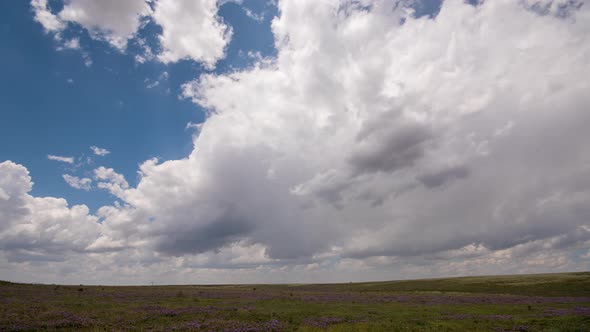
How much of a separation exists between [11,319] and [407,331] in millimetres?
32119

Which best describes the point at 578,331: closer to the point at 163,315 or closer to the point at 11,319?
the point at 163,315

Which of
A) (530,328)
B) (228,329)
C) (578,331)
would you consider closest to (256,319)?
(228,329)

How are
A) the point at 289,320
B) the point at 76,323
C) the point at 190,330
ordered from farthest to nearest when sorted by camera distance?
the point at 289,320
the point at 76,323
the point at 190,330

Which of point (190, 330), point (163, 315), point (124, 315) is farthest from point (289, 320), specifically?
point (124, 315)

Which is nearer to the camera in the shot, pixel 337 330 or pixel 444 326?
pixel 337 330

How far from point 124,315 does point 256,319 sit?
42.0 ft

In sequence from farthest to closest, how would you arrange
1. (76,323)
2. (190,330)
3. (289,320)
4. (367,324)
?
(289,320) → (367,324) → (76,323) → (190,330)

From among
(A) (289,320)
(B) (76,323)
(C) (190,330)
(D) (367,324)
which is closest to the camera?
(C) (190,330)

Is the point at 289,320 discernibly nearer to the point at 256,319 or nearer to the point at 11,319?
the point at 256,319

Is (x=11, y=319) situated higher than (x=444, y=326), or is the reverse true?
(x=11, y=319)

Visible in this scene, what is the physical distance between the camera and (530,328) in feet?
85.7

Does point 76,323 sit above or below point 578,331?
above

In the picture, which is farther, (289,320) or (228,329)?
(289,320)

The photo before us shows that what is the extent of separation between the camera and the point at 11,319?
84.6ft
